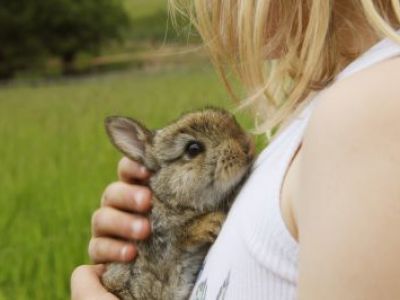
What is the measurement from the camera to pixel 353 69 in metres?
0.95

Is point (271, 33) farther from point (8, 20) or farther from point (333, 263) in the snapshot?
point (8, 20)

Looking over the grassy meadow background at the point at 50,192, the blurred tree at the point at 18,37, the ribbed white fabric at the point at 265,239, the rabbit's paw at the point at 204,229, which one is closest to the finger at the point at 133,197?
the rabbit's paw at the point at 204,229

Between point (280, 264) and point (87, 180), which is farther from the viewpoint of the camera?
point (87, 180)

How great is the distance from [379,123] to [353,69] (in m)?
0.16

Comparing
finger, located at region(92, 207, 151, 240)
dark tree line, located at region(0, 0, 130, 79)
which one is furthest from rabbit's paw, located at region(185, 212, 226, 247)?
dark tree line, located at region(0, 0, 130, 79)

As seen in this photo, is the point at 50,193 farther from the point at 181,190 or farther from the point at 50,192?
the point at 181,190

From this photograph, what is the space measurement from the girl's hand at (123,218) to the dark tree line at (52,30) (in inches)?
966

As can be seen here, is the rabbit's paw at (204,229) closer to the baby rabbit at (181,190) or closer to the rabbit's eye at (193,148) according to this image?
the baby rabbit at (181,190)

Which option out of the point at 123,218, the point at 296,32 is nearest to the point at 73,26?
the point at 123,218

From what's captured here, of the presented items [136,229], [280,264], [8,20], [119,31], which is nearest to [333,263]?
[280,264]

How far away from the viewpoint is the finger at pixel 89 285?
4.86 ft

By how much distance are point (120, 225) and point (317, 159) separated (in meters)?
0.77

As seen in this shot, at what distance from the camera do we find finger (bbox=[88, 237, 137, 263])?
1.51 m

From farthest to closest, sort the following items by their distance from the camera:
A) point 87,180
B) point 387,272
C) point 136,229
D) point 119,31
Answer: point 119,31 → point 87,180 → point 136,229 → point 387,272
